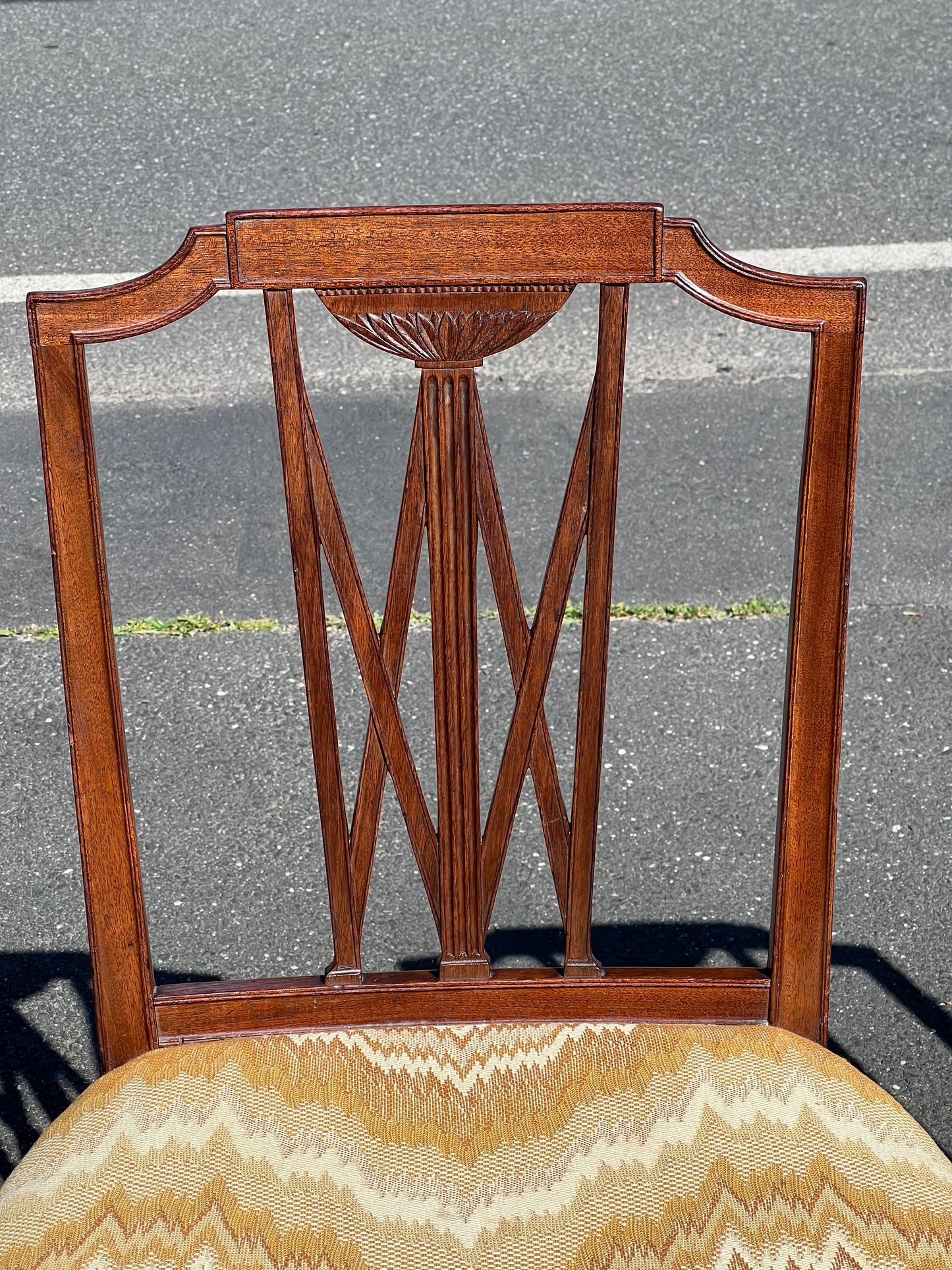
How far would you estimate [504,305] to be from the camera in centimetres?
95

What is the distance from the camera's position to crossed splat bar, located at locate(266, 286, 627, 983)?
3.18 ft

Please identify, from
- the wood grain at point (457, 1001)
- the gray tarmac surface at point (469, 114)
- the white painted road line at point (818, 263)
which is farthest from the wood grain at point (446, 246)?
the gray tarmac surface at point (469, 114)

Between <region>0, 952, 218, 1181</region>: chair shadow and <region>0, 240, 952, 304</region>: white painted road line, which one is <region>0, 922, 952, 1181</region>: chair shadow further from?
<region>0, 240, 952, 304</region>: white painted road line

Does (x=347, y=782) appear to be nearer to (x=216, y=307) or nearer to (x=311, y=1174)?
(x=311, y=1174)

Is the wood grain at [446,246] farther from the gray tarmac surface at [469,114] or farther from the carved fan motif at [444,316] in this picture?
the gray tarmac surface at [469,114]

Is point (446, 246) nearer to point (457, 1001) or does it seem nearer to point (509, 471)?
point (457, 1001)

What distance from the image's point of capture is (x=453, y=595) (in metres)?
1.01

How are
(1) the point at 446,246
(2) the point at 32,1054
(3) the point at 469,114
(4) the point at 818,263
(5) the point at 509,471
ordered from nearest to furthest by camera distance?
(1) the point at 446,246 → (2) the point at 32,1054 → (5) the point at 509,471 → (4) the point at 818,263 → (3) the point at 469,114

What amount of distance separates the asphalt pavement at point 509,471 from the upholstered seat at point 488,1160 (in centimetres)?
74

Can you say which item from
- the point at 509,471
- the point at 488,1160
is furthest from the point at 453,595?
the point at 509,471

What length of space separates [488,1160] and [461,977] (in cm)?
16

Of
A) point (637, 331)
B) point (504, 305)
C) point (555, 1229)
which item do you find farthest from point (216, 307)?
point (555, 1229)

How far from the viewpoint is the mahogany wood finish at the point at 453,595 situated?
927mm

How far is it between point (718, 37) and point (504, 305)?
4.64 meters
